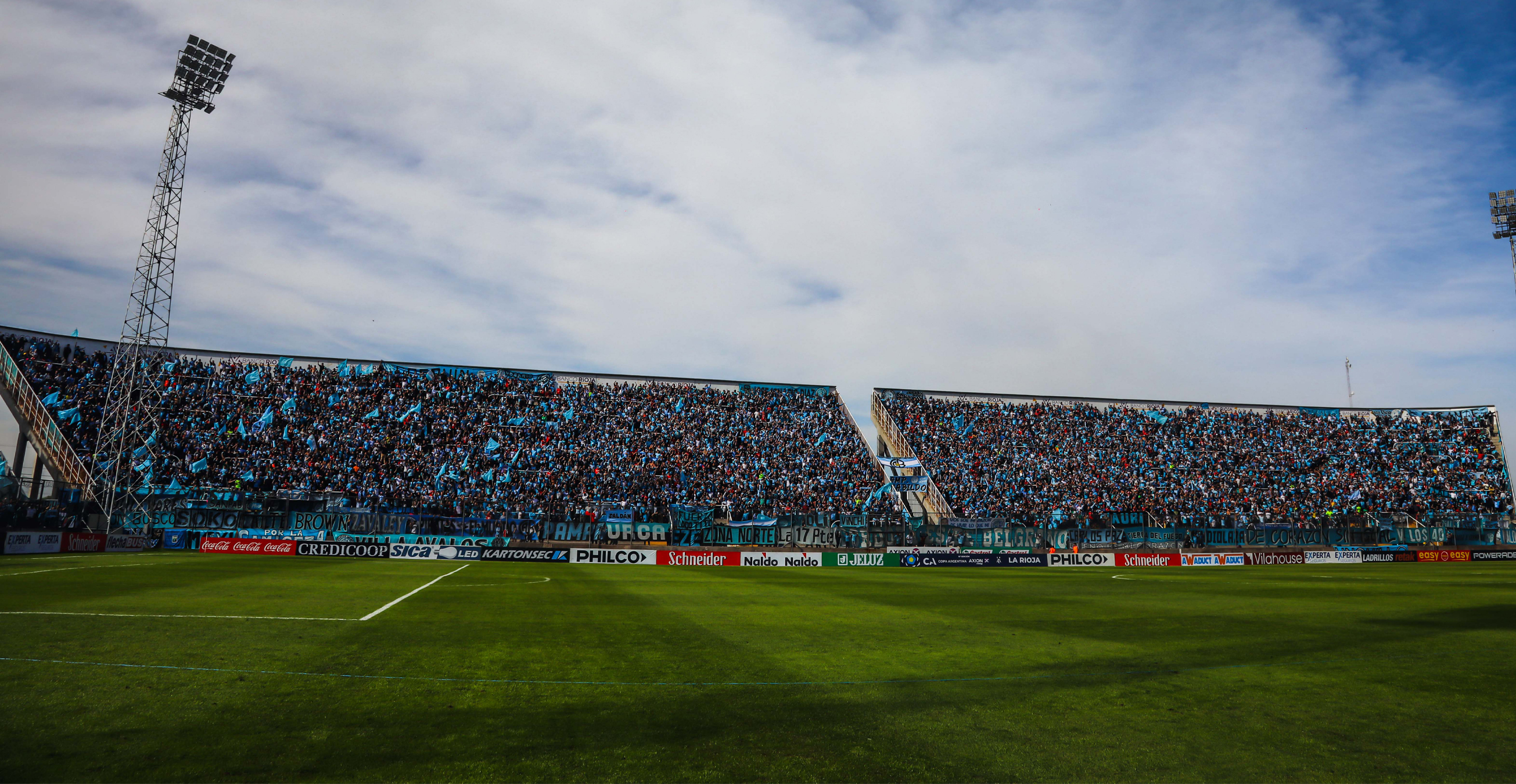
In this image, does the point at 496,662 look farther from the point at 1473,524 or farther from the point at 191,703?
the point at 1473,524

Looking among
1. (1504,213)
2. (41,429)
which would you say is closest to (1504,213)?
(1504,213)

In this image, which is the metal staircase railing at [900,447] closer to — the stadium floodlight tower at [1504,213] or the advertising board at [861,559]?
the advertising board at [861,559]

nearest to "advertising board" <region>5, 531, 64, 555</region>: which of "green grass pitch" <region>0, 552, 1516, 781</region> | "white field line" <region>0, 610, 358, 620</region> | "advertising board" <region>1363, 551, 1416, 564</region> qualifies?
"green grass pitch" <region>0, 552, 1516, 781</region>

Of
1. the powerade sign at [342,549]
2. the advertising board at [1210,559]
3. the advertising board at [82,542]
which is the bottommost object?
the advertising board at [1210,559]

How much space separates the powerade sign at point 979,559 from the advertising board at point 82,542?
38.0m

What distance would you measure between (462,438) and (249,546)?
1716 cm

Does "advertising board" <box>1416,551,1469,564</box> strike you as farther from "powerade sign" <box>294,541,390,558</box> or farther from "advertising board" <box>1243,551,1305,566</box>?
"powerade sign" <box>294,541,390,558</box>

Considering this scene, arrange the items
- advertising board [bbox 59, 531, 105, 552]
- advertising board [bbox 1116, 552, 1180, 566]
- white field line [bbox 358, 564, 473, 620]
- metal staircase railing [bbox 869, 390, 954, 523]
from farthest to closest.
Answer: metal staircase railing [bbox 869, 390, 954, 523], advertising board [bbox 1116, 552, 1180, 566], advertising board [bbox 59, 531, 105, 552], white field line [bbox 358, 564, 473, 620]

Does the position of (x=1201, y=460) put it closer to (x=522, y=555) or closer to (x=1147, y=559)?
(x=1147, y=559)

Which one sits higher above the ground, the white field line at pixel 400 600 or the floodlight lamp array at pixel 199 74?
the floodlight lamp array at pixel 199 74

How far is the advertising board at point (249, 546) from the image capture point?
120 ft

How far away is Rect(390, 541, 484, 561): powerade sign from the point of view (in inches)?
1483

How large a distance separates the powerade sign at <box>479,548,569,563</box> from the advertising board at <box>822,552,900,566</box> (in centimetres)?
1345

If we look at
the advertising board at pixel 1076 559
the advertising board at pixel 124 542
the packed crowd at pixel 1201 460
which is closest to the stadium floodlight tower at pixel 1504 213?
the packed crowd at pixel 1201 460
